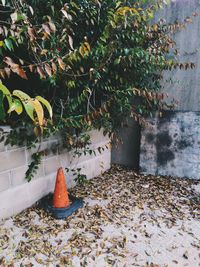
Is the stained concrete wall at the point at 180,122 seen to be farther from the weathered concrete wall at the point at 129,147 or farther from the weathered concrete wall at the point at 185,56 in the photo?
the weathered concrete wall at the point at 129,147

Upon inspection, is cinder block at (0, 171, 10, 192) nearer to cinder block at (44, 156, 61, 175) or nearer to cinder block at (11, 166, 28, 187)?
cinder block at (11, 166, 28, 187)

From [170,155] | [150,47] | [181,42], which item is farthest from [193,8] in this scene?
[170,155]

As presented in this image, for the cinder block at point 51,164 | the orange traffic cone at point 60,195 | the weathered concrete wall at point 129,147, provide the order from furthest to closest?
the weathered concrete wall at point 129,147 → the cinder block at point 51,164 → the orange traffic cone at point 60,195

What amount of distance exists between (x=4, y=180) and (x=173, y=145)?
7.09 ft

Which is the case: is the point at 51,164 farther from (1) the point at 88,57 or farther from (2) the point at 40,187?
(1) the point at 88,57

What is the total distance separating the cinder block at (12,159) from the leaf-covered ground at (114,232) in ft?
1.68

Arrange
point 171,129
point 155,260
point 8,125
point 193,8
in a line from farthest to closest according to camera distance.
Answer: point 171,129
point 193,8
point 8,125
point 155,260

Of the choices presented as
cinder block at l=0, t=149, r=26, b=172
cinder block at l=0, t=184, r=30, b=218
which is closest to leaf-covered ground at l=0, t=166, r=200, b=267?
cinder block at l=0, t=184, r=30, b=218

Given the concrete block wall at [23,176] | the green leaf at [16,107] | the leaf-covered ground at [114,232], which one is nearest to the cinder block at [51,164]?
the concrete block wall at [23,176]

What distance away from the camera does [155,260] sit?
166 centimetres

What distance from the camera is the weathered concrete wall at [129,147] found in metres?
3.42

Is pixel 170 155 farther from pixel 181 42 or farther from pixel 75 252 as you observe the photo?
pixel 75 252

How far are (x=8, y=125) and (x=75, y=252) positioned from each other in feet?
4.06

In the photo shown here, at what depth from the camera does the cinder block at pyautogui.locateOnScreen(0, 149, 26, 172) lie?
203 cm
